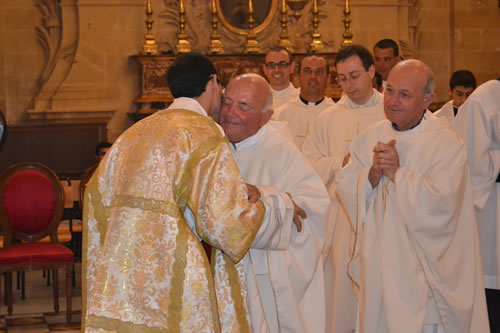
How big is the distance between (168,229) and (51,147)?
8103mm

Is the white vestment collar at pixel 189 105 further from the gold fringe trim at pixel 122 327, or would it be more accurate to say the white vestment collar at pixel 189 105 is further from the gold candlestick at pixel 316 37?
the gold candlestick at pixel 316 37

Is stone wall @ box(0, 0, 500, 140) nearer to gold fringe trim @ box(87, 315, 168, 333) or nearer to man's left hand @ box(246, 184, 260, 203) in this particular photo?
man's left hand @ box(246, 184, 260, 203)

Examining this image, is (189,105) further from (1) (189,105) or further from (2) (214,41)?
(2) (214,41)

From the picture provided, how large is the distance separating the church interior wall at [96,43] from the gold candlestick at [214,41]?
455mm

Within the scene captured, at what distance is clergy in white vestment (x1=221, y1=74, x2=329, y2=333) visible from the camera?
4.42 m

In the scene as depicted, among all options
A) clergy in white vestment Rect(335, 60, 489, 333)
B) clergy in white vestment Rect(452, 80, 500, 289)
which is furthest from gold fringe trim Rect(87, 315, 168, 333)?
clergy in white vestment Rect(452, 80, 500, 289)

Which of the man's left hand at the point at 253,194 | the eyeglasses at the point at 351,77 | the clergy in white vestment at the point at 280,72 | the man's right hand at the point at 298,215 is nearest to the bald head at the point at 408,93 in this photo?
the man's right hand at the point at 298,215

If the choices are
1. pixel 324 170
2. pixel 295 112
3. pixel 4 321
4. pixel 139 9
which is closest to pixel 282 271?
pixel 324 170

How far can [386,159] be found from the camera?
469 cm

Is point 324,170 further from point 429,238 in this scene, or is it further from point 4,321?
point 4,321

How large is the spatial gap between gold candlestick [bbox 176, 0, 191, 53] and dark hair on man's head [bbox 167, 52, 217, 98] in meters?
7.79

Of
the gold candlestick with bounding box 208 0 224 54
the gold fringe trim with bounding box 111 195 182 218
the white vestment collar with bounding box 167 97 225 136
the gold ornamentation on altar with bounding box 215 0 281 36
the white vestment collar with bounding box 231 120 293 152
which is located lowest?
the gold fringe trim with bounding box 111 195 182 218

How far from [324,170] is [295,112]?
4.92 ft

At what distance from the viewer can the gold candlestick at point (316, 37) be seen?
11.7m
